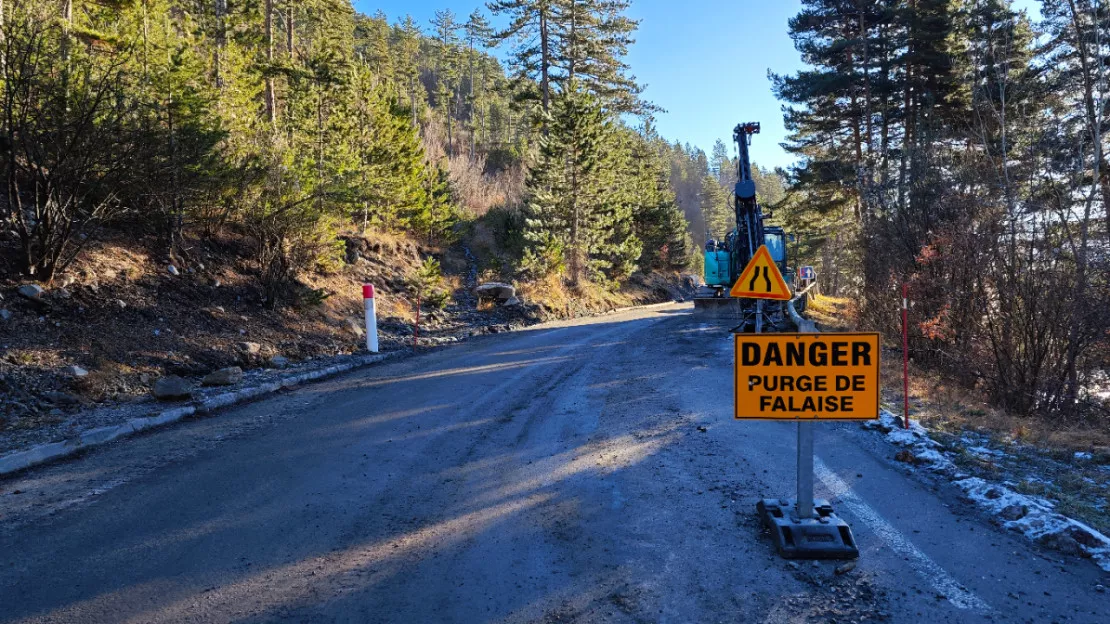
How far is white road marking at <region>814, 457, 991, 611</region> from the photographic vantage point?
11.0 ft

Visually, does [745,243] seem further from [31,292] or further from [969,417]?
[31,292]

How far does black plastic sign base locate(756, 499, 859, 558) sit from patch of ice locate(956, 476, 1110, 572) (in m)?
1.39

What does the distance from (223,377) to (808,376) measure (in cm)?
835

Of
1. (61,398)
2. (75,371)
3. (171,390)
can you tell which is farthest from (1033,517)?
(75,371)

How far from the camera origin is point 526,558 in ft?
12.4

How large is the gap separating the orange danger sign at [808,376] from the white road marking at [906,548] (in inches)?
37.6

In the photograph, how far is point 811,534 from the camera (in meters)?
3.94

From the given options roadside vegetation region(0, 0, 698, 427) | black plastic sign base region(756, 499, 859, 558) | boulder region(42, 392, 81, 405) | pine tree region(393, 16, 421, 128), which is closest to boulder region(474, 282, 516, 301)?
roadside vegetation region(0, 0, 698, 427)

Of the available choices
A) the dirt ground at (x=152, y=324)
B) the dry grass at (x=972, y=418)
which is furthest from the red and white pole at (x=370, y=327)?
the dry grass at (x=972, y=418)

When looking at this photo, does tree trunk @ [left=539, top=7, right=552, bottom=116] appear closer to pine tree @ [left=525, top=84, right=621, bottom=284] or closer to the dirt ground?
pine tree @ [left=525, top=84, right=621, bottom=284]

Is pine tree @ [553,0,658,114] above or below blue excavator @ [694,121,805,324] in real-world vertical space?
above

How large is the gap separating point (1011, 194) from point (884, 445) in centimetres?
1045

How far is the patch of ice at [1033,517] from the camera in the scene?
12.6 ft

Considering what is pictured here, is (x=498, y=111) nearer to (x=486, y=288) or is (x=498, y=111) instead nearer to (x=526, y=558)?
(x=486, y=288)
